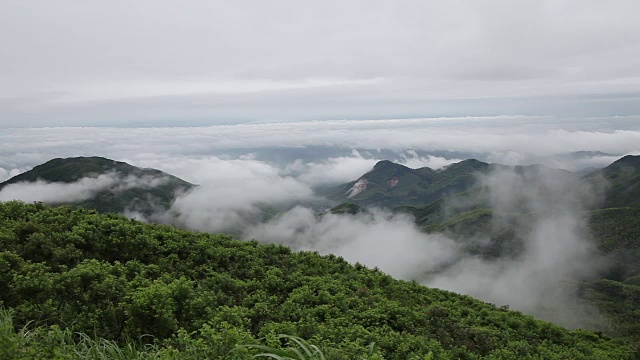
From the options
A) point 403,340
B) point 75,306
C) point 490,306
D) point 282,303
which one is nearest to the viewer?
point 75,306

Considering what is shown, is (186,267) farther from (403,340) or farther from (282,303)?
(403,340)

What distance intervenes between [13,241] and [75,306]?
4.37 metres

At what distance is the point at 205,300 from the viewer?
425 inches

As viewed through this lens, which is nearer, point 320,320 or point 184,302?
point 184,302

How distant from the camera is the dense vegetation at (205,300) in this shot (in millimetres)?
8227

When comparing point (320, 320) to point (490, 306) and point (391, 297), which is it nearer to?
point (391, 297)

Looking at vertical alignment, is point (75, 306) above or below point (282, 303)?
above

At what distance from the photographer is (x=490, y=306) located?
63.5 ft

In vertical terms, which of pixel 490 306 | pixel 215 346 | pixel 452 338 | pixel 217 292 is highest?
pixel 215 346

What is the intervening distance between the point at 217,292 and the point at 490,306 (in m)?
13.2

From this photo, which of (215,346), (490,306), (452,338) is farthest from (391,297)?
(215,346)

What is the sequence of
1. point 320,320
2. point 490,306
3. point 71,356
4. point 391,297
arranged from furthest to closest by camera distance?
point 490,306 → point 391,297 → point 320,320 → point 71,356

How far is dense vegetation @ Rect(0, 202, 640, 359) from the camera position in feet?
27.0

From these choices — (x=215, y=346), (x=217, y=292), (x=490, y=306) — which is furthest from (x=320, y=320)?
(x=490, y=306)
